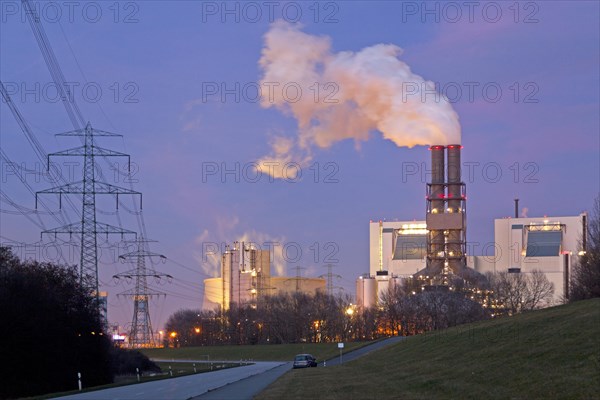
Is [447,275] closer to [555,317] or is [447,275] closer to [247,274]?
[247,274]

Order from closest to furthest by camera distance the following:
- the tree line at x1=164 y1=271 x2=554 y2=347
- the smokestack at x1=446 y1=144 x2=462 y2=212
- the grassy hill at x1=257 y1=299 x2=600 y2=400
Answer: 1. the grassy hill at x1=257 y1=299 x2=600 y2=400
2. the tree line at x1=164 y1=271 x2=554 y2=347
3. the smokestack at x1=446 y1=144 x2=462 y2=212

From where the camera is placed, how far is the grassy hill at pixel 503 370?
25.5 m

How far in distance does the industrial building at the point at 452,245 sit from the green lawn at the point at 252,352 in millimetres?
22541

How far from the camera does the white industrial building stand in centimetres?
14112

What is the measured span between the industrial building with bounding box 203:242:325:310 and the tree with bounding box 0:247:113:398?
112 meters

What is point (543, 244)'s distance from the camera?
5645 inches

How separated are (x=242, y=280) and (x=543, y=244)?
67.0m

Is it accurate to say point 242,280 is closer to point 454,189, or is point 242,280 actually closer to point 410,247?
point 410,247

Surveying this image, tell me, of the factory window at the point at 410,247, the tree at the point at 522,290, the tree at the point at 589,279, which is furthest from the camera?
the factory window at the point at 410,247

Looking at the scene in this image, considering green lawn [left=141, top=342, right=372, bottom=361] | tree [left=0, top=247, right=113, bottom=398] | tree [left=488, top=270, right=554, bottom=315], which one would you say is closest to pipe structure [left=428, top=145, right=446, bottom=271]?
tree [left=488, top=270, right=554, bottom=315]

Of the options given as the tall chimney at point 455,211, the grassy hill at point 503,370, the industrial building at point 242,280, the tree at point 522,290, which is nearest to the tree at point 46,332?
the grassy hill at point 503,370

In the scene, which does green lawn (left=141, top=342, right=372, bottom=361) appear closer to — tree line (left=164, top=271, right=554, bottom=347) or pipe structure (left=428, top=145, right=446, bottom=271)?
tree line (left=164, top=271, right=554, bottom=347)

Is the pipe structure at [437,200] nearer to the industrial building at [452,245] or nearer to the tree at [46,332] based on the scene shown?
the industrial building at [452,245]

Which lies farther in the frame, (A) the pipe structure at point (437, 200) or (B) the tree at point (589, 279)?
(A) the pipe structure at point (437, 200)
